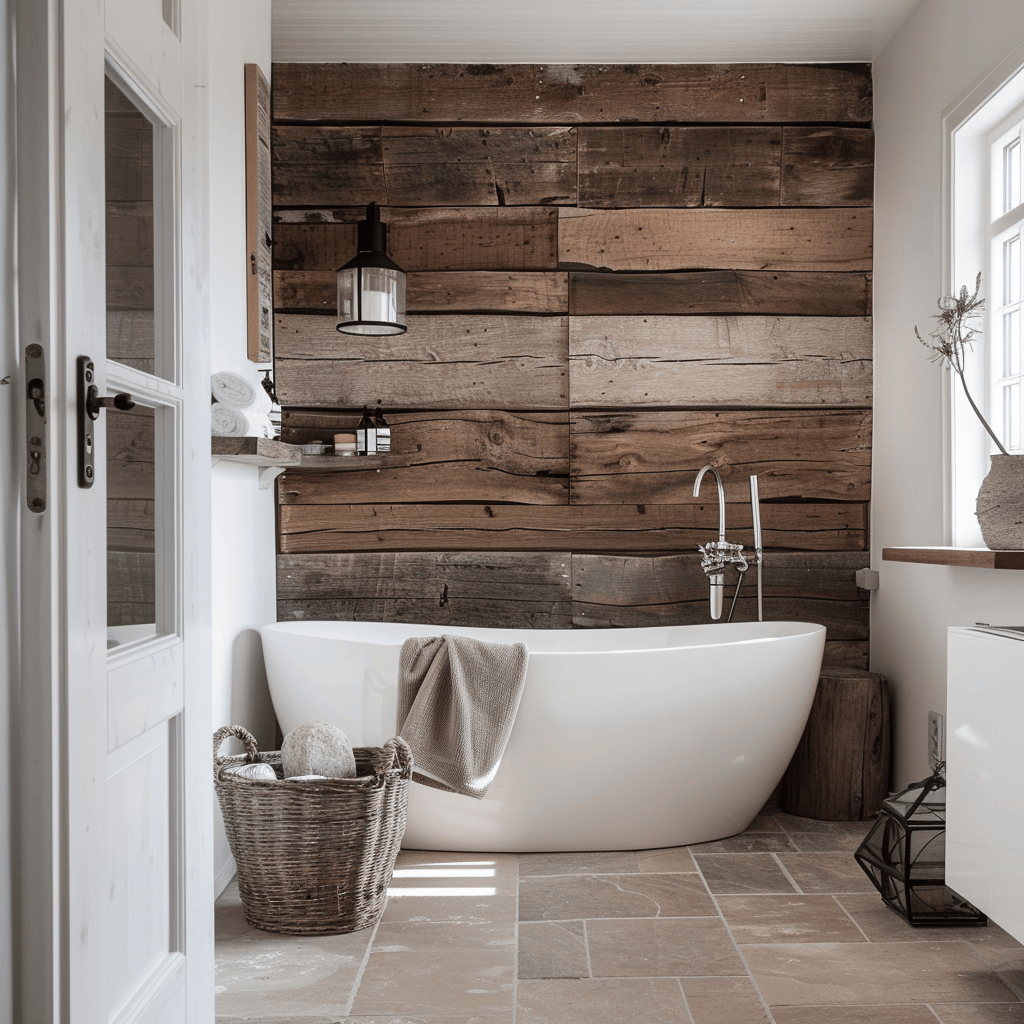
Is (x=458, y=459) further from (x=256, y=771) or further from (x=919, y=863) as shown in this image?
(x=919, y=863)

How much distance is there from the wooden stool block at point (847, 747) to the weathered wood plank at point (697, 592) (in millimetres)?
417

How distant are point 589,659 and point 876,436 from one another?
157 cm

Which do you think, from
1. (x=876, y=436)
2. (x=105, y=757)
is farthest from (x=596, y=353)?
(x=105, y=757)

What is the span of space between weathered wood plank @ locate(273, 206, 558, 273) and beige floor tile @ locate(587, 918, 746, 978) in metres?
2.32

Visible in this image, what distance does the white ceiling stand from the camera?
3373mm

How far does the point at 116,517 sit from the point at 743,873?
2.14 metres

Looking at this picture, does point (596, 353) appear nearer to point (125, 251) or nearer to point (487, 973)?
point (487, 973)

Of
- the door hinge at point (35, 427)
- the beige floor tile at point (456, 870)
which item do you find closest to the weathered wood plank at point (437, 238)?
the beige floor tile at point (456, 870)

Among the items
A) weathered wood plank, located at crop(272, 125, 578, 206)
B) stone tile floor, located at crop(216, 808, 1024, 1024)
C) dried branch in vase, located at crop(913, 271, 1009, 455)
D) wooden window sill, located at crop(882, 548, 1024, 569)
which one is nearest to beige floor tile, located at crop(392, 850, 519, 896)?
stone tile floor, located at crop(216, 808, 1024, 1024)

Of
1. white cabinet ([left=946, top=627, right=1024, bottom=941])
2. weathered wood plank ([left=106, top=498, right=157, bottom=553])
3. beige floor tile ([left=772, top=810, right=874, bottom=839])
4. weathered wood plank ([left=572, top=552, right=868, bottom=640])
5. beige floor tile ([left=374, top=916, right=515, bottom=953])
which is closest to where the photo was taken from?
weathered wood plank ([left=106, top=498, right=157, bottom=553])

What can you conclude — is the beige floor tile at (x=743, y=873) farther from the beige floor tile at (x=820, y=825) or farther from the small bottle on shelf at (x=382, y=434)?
the small bottle on shelf at (x=382, y=434)

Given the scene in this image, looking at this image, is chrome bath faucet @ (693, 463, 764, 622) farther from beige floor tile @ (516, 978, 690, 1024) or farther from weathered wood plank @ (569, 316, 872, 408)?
beige floor tile @ (516, 978, 690, 1024)

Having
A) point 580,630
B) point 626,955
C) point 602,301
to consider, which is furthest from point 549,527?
point 626,955

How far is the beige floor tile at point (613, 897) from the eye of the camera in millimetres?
2506
